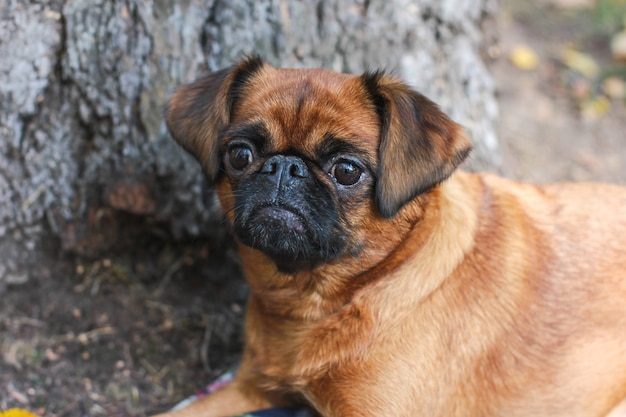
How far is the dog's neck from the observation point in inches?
123

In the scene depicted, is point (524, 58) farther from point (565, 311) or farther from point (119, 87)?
point (119, 87)

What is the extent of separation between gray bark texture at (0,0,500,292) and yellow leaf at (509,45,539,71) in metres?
2.59

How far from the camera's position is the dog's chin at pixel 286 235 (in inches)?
114

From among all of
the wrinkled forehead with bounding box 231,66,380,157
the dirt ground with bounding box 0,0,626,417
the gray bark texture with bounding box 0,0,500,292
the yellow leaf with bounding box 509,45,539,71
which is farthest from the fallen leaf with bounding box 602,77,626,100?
the wrinkled forehead with bounding box 231,66,380,157

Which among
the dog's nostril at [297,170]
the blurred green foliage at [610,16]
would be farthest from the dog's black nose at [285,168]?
the blurred green foliage at [610,16]

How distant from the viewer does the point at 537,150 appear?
581 centimetres

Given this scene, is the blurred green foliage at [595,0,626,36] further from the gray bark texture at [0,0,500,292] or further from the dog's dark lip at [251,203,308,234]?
the dog's dark lip at [251,203,308,234]

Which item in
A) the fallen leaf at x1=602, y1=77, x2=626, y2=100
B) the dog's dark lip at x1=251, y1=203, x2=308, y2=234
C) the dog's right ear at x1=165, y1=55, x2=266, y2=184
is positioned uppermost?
the fallen leaf at x1=602, y1=77, x2=626, y2=100

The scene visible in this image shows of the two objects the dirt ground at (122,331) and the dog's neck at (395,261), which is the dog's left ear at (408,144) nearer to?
the dog's neck at (395,261)

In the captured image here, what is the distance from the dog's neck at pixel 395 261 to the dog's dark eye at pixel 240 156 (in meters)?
0.48

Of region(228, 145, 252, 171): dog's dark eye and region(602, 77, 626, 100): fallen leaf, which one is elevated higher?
region(602, 77, 626, 100): fallen leaf

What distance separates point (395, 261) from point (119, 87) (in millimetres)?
1731

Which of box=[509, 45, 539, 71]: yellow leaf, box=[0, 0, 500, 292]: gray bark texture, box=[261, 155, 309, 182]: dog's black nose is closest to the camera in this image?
box=[261, 155, 309, 182]: dog's black nose

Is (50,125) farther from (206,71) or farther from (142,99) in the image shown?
(206,71)
